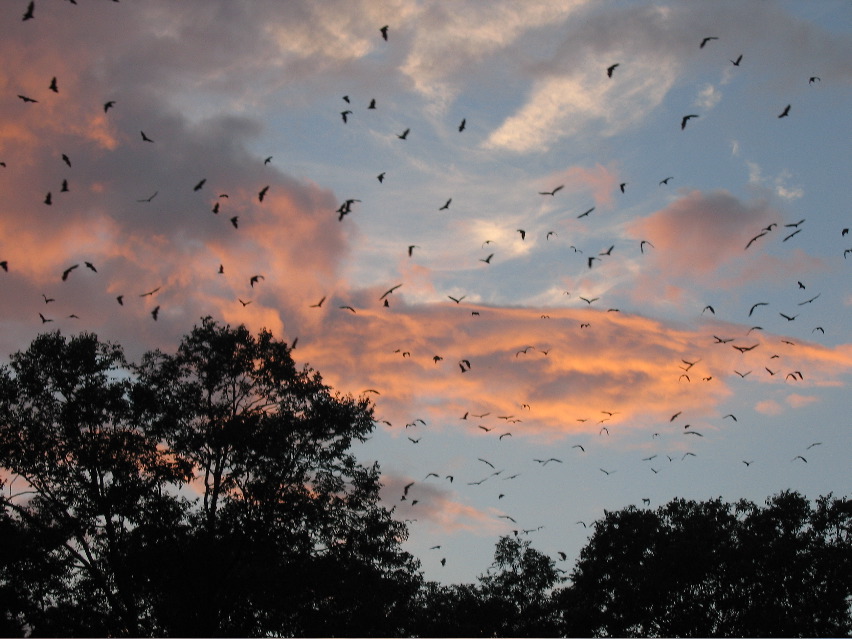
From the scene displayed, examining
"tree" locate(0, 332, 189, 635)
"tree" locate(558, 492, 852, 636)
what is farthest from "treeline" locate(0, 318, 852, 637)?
"tree" locate(558, 492, 852, 636)

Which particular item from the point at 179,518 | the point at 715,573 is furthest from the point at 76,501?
the point at 715,573

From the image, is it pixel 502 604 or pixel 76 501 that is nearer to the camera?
pixel 76 501

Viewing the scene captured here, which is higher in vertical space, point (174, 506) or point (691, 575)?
point (174, 506)

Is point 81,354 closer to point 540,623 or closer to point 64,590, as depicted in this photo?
point 64,590

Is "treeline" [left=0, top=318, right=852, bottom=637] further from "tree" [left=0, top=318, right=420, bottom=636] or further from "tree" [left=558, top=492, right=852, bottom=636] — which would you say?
"tree" [left=558, top=492, right=852, bottom=636]

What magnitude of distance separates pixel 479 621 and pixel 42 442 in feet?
136

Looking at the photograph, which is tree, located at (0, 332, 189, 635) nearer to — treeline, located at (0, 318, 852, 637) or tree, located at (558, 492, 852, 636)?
treeline, located at (0, 318, 852, 637)

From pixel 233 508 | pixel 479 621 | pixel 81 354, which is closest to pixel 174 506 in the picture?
pixel 233 508

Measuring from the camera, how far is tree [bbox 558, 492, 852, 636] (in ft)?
144

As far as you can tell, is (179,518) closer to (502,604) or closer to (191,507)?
(191,507)

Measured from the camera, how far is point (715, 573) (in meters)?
47.1

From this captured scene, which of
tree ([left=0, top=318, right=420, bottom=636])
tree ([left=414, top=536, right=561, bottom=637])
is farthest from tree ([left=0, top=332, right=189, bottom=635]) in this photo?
tree ([left=414, top=536, right=561, bottom=637])

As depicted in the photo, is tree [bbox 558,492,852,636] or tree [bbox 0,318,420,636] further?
tree [bbox 558,492,852,636]

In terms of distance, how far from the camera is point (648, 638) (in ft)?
157
